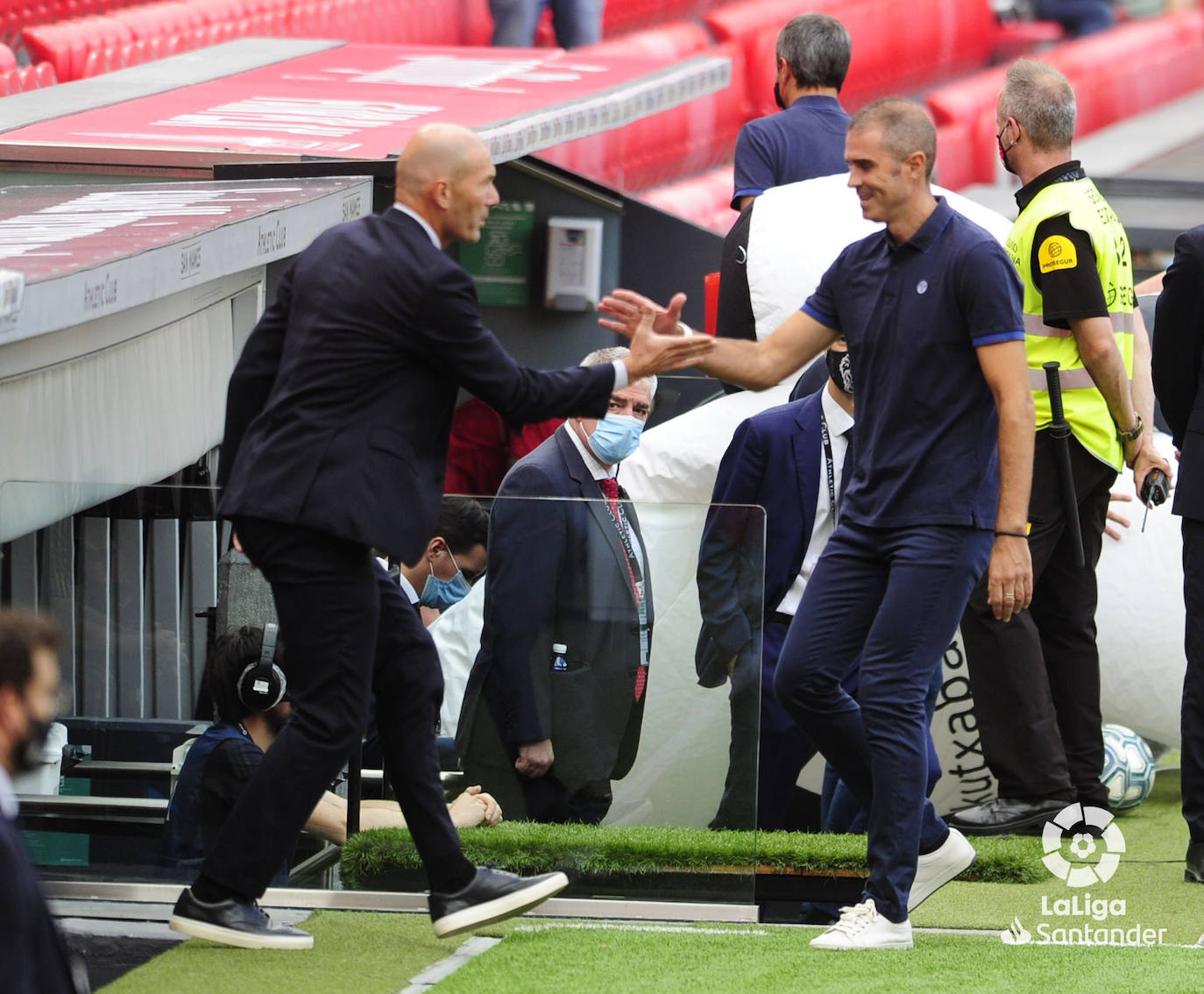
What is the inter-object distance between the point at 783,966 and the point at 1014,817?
1.61 metres

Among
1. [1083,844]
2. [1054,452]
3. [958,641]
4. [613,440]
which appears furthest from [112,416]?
[1083,844]

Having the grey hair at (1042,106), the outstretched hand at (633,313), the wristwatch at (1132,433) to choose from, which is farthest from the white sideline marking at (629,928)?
the grey hair at (1042,106)

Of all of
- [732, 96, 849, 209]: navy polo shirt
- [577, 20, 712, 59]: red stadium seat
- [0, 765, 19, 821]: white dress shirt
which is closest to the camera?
[0, 765, 19, 821]: white dress shirt

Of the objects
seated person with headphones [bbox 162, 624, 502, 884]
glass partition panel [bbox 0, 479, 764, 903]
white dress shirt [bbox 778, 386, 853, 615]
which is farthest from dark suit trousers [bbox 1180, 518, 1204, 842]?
seated person with headphones [bbox 162, 624, 502, 884]

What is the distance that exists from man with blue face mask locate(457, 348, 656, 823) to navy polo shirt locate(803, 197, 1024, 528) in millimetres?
722

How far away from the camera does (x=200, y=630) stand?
458cm

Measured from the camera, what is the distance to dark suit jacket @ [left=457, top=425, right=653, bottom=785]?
465cm

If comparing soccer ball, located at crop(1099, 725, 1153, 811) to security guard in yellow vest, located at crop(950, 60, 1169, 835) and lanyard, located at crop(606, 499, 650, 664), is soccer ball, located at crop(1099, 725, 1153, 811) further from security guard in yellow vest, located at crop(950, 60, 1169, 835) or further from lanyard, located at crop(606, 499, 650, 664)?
lanyard, located at crop(606, 499, 650, 664)

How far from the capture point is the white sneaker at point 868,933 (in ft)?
13.4

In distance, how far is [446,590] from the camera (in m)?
4.68

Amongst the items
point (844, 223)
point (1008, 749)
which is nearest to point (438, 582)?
point (1008, 749)

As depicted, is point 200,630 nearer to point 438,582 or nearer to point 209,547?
point 209,547

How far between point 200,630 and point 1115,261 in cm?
242

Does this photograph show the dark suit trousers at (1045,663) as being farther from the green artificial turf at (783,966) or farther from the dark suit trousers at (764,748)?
the green artificial turf at (783,966)
